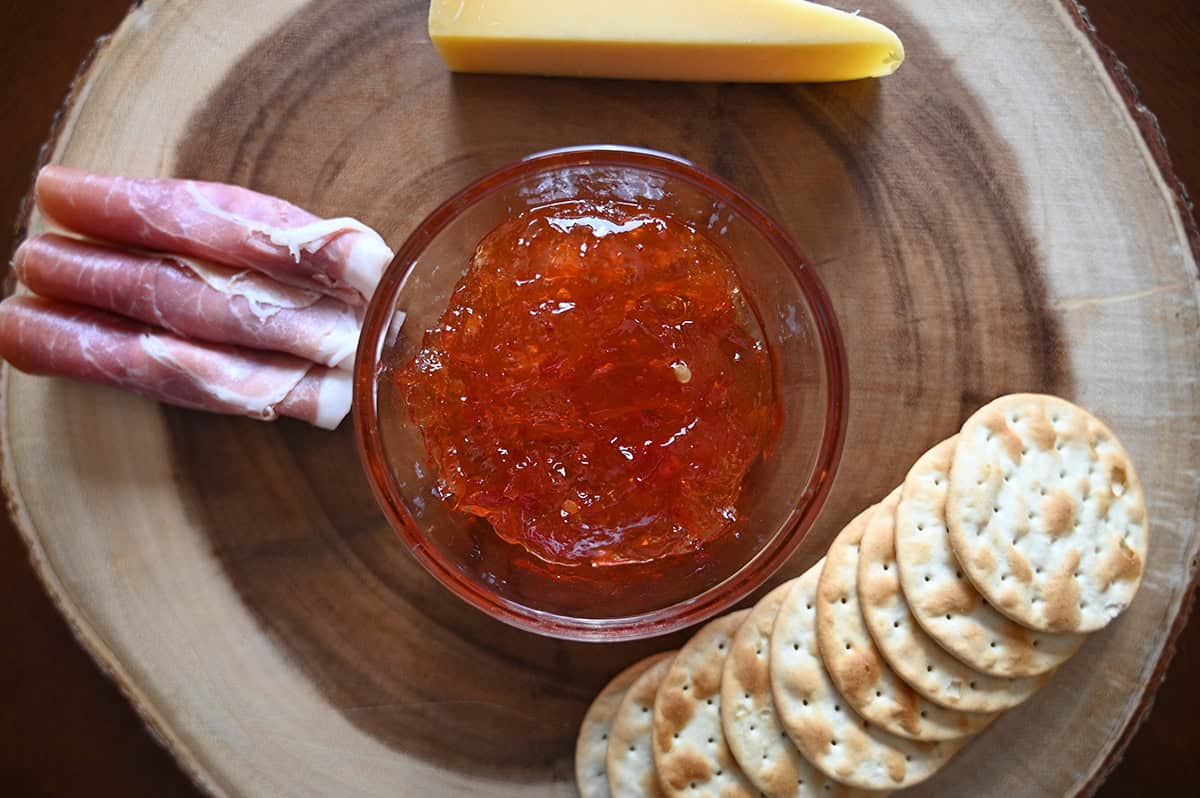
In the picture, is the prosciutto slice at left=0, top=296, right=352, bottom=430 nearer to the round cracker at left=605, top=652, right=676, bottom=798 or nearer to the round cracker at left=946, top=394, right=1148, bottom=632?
the round cracker at left=605, top=652, right=676, bottom=798

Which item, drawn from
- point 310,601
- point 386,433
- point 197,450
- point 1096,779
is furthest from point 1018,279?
point 197,450

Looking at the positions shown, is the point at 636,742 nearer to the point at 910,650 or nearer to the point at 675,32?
the point at 910,650

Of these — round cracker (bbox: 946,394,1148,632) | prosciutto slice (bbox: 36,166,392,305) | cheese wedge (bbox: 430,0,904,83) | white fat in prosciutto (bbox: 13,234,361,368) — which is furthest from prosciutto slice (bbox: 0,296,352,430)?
round cracker (bbox: 946,394,1148,632)

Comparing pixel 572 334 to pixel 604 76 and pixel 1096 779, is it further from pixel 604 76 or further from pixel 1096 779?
pixel 1096 779

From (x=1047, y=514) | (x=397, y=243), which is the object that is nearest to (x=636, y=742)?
(x=1047, y=514)

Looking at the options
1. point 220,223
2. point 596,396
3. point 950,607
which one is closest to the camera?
point 596,396
